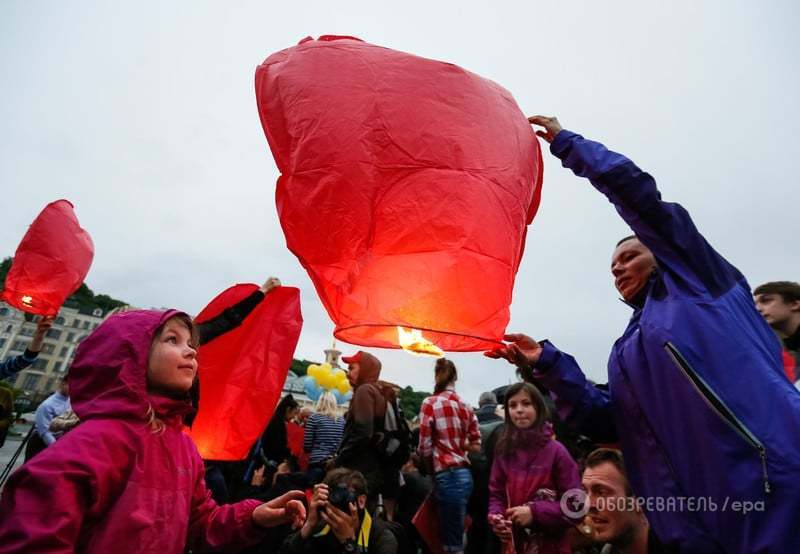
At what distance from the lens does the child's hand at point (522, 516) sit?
296cm

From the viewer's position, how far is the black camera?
9.08 feet

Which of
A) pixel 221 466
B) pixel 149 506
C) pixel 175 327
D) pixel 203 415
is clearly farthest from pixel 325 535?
pixel 221 466

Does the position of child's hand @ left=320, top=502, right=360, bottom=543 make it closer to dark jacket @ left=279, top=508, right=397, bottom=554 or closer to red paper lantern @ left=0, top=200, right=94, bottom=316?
dark jacket @ left=279, top=508, right=397, bottom=554

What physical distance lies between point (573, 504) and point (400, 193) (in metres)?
2.63

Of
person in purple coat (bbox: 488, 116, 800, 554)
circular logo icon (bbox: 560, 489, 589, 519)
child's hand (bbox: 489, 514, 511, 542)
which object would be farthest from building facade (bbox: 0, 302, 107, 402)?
person in purple coat (bbox: 488, 116, 800, 554)

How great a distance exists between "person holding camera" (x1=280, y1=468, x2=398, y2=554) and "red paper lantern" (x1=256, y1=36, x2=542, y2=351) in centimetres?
156

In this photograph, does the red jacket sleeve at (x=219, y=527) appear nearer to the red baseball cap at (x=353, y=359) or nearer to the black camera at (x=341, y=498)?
the black camera at (x=341, y=498)

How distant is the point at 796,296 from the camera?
288 cm

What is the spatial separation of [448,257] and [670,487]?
3.43ft

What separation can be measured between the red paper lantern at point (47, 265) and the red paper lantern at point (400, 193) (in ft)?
13.1

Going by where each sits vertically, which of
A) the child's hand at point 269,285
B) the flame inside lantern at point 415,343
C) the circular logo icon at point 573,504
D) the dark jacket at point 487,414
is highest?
the child's hand at point 269,285

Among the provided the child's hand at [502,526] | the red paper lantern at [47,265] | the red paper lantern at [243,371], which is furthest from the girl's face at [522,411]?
the red paper lantern at [47,265]

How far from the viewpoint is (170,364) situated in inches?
71.5

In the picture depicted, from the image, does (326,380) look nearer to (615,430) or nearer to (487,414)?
(487,414)
